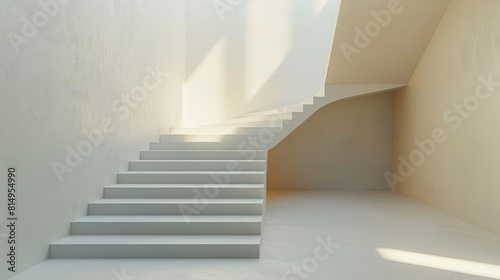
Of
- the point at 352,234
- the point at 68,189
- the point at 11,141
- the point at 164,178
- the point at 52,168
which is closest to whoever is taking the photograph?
the point at 11,141

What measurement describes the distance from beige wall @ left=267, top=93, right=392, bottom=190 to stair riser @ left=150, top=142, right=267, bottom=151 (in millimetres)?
3333

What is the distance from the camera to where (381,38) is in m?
6.81

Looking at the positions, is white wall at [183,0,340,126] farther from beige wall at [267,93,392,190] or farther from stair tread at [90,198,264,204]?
stair tread at [90,198,264,204]

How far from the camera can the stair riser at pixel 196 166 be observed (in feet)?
18.5

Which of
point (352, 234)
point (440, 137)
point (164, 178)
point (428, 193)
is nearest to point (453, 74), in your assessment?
point (440, 137)

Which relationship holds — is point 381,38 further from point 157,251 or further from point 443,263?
point 157,251

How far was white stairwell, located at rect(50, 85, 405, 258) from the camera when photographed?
12.6ft

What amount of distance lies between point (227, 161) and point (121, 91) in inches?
64.3

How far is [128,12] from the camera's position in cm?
564

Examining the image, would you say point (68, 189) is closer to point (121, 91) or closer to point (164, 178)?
point (164, 178)

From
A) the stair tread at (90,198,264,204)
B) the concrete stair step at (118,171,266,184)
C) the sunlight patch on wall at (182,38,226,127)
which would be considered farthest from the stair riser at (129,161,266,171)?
the sunlight patch on wall at (182,38,226,127)

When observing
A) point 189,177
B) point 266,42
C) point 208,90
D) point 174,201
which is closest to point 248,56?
point 266,42

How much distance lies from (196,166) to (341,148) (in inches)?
185

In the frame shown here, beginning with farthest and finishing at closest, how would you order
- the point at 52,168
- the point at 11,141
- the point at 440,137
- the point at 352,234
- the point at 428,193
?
the point at 428,193 < the point at 440,137 < the point at 352,234 < the point at 52,168 < the point at 11,141
